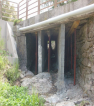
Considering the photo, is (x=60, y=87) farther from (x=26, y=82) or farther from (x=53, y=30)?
(x=53, y=30)

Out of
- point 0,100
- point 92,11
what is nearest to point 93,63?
point 92,11

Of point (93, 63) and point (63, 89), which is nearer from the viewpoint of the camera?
point (93, 63)

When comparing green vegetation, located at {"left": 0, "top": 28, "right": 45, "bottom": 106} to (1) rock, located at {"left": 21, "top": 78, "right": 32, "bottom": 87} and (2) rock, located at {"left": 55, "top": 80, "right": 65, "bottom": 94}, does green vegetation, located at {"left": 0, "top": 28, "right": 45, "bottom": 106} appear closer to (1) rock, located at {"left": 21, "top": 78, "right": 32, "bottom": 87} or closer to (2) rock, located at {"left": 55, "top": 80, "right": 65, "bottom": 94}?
(1) rock, located at {"left": 21, "top": 78, "right": 32, "bottom": 87}

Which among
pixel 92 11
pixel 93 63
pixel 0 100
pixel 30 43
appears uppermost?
pixel 92 11

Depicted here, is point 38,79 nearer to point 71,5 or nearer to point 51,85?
point 51,85

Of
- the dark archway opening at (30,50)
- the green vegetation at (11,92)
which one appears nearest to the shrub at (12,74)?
the green vegetation at (11,92)

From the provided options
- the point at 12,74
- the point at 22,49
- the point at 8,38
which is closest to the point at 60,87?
the point at 12,74

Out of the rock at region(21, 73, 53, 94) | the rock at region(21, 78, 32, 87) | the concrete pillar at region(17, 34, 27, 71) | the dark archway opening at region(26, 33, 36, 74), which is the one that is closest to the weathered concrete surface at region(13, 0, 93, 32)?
the concrete pillar at region(17, 34, 27, 71)

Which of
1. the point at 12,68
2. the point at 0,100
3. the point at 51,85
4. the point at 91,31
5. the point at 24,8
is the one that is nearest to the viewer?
the point at 0,100

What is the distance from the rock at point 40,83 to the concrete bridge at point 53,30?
618 mm

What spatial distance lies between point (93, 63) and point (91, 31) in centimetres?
116

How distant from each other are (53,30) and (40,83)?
3.15 m

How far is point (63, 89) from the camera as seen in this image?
4406mm

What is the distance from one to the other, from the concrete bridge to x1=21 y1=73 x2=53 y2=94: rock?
618mm
